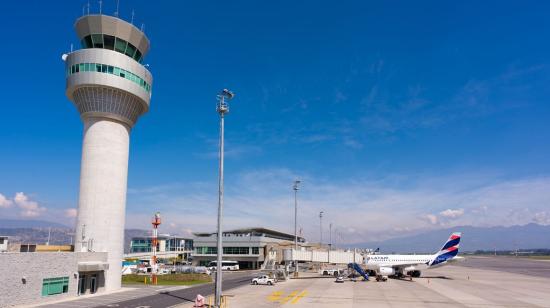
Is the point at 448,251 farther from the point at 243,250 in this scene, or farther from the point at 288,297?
the point at 243,250

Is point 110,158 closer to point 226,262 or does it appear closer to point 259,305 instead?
point 259,305

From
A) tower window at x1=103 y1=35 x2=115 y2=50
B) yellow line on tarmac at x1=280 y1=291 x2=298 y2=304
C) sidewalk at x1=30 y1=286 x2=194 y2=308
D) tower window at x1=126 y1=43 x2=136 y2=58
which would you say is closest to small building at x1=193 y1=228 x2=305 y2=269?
sidewalk at x1=30 y1=286 x2=194 y2=308

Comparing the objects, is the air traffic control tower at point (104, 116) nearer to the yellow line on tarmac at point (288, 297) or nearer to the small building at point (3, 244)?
the small building at point (3, 244)

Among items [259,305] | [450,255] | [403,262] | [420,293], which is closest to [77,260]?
[259,305]

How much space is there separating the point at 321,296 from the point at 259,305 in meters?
10.9

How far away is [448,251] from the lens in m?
86.0

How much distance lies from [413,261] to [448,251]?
25.8 ft

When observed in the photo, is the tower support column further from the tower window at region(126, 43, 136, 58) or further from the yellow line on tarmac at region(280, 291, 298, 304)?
the yellow line on tarmac at region(280, 291, 298, 304)

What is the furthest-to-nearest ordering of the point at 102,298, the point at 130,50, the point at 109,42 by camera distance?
the point at 130,50 → the point at 109,42 → the point at 102,298

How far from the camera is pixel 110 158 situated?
5688cm

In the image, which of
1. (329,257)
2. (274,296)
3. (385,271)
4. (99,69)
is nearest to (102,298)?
(274,296)

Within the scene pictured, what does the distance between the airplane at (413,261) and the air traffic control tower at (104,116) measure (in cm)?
5298

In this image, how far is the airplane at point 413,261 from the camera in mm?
84375

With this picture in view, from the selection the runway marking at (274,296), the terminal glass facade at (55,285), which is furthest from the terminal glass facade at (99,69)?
the runway marking at (274,296)
